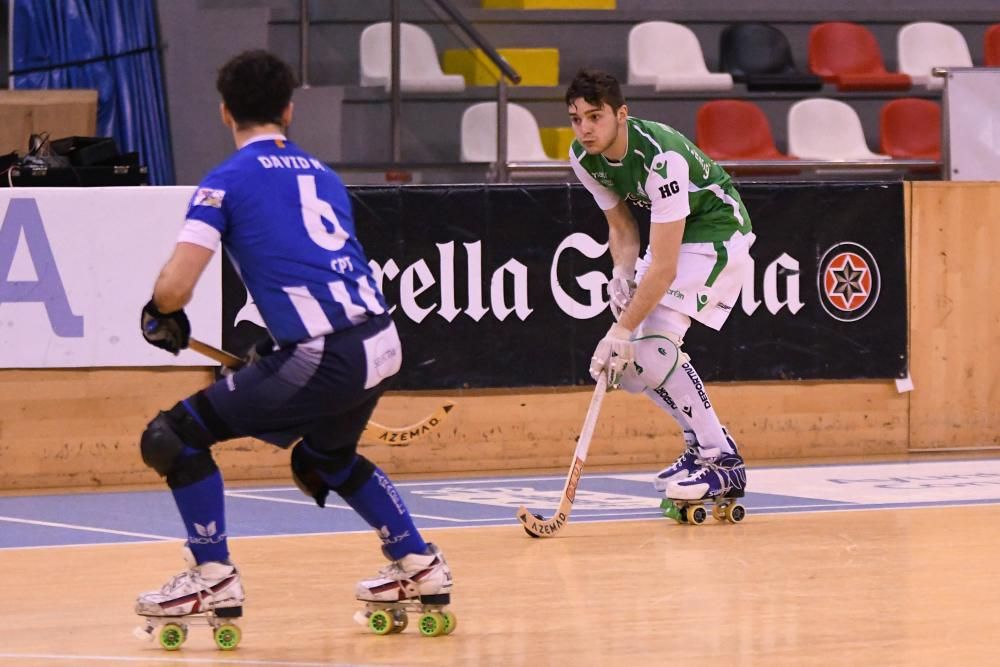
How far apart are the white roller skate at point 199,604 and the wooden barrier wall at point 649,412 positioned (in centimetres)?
416

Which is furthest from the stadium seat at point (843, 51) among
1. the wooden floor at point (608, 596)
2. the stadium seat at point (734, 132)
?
the wooden floor at point (608, 596)

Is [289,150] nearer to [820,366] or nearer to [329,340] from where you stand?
[329,340]

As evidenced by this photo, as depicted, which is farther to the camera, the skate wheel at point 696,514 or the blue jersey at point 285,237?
the skate wheel at point 696,514

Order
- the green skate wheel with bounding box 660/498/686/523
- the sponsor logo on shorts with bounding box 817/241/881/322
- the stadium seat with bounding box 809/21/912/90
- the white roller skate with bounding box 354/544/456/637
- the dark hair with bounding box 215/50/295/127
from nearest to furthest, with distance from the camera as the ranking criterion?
1. the dark hair with bounding box 215/50/295/127
2. the white roller skate with bounding box 354/544/456/637
3. the green skate wheel with bounding box 660/498/686/523
4. the sponsor logo on shorts with bounding box 817/241/881/322
5. the stadium seat with bounding box 809/21/912/90

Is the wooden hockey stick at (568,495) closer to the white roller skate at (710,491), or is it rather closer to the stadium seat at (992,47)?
the white roller skate at (710,491)

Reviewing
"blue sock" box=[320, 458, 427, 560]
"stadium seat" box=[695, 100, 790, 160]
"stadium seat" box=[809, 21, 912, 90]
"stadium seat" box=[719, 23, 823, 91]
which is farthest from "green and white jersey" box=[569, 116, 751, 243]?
"stadium seat" box=[809, 21, 912, 90]

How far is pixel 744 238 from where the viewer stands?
7.79 metres

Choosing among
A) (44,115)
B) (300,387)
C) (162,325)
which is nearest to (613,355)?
(300,387)

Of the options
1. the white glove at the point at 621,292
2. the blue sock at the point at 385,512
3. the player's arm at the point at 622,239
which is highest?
the player's arm at the point at 622,239

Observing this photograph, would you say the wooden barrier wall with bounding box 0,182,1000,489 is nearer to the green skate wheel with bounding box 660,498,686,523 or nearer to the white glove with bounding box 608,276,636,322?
the green skate wheel with bounding box 660,498,686,523

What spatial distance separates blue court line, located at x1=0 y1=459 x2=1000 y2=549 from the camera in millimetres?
7785

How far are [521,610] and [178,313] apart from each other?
1560 millimetres

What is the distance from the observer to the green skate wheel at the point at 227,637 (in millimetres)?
5098

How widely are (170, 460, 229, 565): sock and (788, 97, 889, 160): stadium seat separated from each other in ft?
31.6
